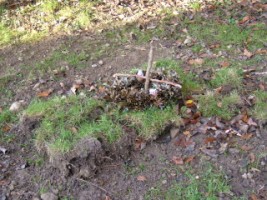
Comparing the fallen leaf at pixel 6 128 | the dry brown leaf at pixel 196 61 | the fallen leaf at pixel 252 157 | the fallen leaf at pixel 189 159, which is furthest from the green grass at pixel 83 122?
the dry brown leaf at pixel 196 61

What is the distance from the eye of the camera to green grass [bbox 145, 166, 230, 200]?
3.21 meters

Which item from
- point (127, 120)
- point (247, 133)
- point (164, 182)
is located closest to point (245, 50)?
point (247, 133)

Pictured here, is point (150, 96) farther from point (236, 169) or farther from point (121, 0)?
point (121, 0)

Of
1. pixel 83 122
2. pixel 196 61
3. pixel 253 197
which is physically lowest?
pixel 253 197

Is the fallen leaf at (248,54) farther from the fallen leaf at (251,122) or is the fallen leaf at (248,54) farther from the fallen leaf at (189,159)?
the fallen leaf at (189,159)

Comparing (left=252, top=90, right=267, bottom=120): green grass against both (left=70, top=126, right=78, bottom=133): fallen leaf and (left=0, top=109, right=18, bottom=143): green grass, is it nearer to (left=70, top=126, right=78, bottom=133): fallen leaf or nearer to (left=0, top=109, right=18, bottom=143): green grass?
(left=70, top=126, right=78, bottom=133): fallen leaf

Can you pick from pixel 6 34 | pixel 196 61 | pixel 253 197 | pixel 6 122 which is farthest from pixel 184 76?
pixel 6 34

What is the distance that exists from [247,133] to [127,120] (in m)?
1.05

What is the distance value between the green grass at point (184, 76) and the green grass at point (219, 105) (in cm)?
21

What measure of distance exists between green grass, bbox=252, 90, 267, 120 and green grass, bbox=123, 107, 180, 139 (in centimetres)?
71

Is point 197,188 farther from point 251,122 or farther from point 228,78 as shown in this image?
point 228,78

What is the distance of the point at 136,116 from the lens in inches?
147

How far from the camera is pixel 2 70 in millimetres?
4898

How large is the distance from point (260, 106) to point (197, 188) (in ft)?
3.58
